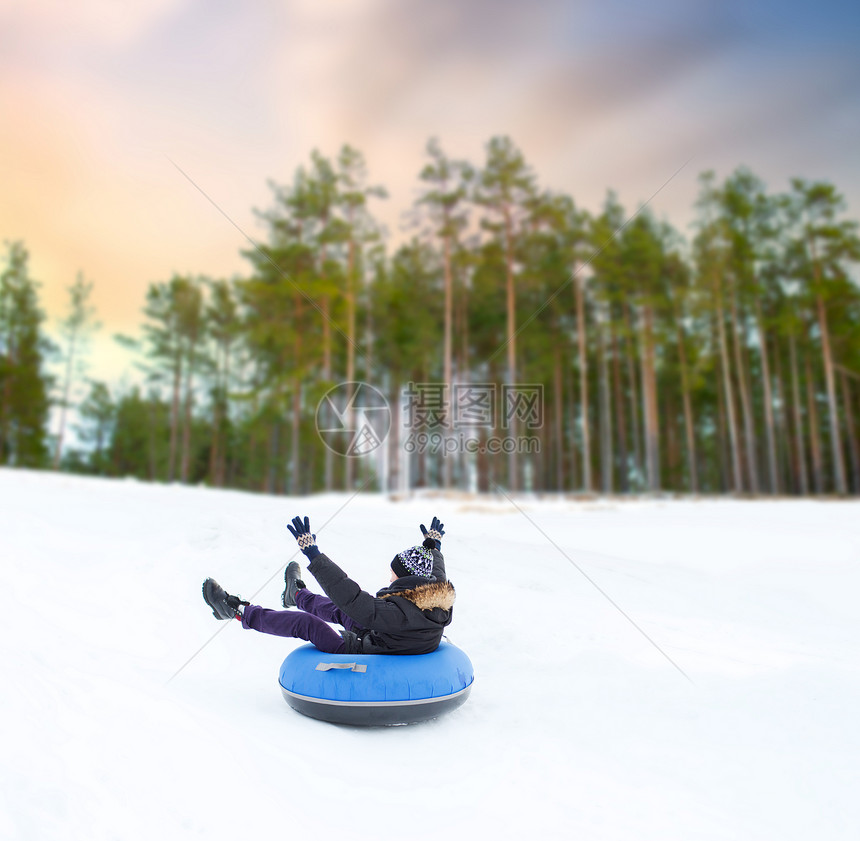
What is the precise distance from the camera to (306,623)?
3365 millimetres

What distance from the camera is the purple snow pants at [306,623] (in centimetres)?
330

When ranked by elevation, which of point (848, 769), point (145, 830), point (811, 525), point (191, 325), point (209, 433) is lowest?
point (848, 769)

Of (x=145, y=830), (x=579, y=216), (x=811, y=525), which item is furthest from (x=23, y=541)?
(x=579, y=216)

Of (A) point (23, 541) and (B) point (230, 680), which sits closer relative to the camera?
(B) point (230, 680)

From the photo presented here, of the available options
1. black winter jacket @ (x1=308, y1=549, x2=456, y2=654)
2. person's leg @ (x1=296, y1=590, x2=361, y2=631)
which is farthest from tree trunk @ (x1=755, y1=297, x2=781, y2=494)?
person's leg @ (x1=296, y1=590, x2=361, y2=631)

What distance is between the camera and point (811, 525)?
10.2m

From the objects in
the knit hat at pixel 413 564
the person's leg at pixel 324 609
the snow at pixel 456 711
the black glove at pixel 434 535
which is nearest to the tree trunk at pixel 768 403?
the snow at pixel 456 711

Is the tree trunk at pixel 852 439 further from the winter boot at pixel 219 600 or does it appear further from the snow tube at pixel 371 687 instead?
the winter boot at pixel 219 600

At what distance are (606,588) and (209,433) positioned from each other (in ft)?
93.6

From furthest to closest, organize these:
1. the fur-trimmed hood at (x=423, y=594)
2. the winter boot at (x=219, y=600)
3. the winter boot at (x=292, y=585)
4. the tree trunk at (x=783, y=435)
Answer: the tree trunk at (x=783, y=435), the winter boot at (x=292, y=585), the winter boot at (x=219, y=600), the fur-trimmed hood at (x=423, y=594)

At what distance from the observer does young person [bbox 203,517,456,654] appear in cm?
307

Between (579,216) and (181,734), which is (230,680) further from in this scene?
(579,216)

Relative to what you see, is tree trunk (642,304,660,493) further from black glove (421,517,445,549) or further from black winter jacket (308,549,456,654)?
black winter jacket (308,549,456,654)

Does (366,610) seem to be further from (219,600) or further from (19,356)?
(19,356)
